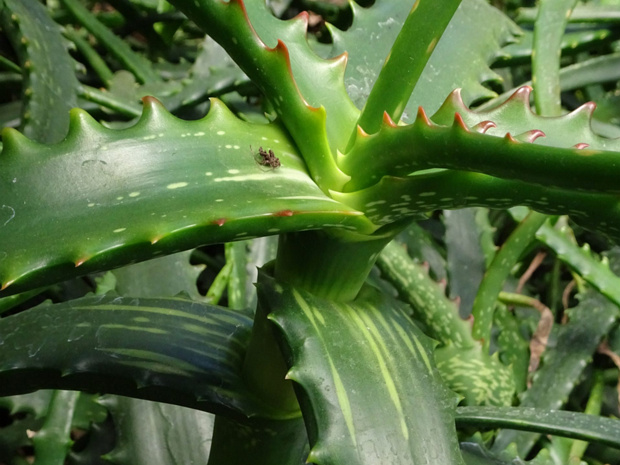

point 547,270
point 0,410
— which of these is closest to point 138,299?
point 0,410

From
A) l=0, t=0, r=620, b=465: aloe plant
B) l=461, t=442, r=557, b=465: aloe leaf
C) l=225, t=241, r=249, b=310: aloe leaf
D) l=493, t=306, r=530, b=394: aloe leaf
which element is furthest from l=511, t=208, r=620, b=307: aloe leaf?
l=225, t=241, r=249, b=310: aloe leaf

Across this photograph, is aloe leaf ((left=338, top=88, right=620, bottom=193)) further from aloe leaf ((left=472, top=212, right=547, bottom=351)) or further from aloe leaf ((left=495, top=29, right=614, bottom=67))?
aloe leaf ((left=495, top=29, right=614, bottom=67))

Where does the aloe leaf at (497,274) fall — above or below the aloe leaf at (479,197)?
above

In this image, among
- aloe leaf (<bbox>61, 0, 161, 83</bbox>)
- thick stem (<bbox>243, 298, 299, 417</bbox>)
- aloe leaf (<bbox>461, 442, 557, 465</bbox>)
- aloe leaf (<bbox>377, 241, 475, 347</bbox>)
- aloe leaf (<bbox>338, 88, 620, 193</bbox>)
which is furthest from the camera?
aloe leaf (<bbox>61, 0, 161, 83</bbox>)

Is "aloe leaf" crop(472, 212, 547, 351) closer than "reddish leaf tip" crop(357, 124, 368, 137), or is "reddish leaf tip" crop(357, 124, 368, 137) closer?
"reddish leaf tip" crop(357, 124, 368, 137)

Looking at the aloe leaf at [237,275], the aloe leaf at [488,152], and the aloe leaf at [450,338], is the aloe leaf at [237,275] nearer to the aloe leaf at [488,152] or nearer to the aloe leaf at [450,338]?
the aloe leaf at [450,338]

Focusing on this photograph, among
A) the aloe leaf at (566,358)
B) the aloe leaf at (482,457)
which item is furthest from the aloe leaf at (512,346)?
the aloe leaf at (482,457)

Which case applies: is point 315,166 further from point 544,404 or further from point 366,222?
point 544,404

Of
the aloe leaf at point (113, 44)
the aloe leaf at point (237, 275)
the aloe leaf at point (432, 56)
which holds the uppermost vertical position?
the aloe leaf at point (113, 44)
